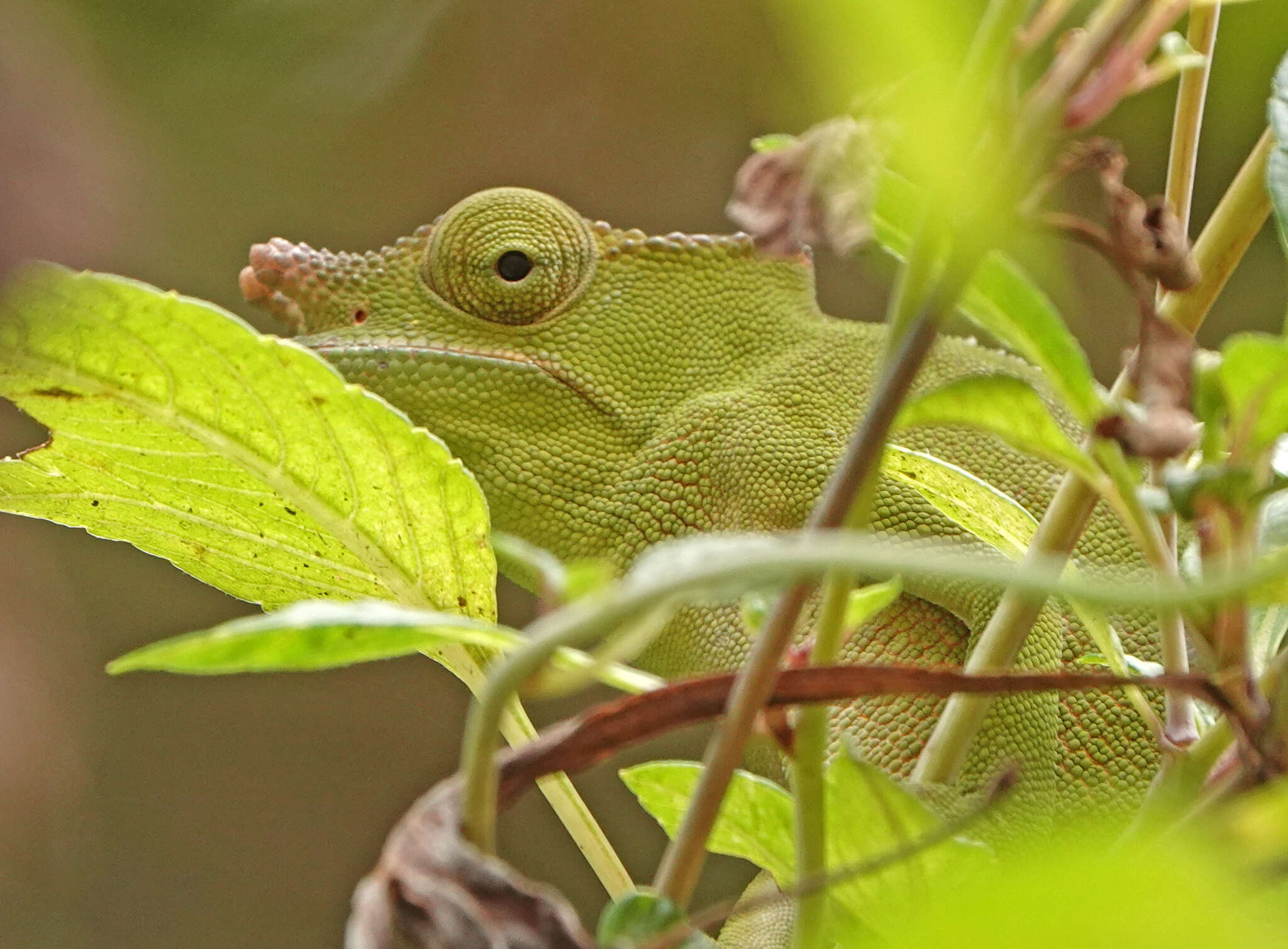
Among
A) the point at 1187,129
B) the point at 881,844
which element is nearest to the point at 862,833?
the point at 881,844

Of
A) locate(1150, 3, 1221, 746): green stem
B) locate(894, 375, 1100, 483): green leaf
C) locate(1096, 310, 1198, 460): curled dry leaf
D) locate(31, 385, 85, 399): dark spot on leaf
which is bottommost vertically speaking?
locate(31, 385, 85, 399): dark spot on leaf

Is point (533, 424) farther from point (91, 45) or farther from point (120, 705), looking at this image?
point (91, 45)

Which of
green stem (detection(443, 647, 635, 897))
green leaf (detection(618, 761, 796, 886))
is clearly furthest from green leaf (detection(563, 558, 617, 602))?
green stem (detection(443, 647, 635, 897))

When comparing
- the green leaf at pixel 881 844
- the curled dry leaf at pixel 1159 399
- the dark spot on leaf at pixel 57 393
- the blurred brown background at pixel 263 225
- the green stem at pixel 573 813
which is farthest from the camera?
the blurred brown background at pixel 263 225

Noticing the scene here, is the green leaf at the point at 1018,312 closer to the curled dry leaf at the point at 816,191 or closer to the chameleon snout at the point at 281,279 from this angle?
the curled dry leaf at the point at 816,191

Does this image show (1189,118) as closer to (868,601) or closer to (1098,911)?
(868,601)

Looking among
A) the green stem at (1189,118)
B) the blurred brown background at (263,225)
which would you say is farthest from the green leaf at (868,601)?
the blurred brown background at (263,225)

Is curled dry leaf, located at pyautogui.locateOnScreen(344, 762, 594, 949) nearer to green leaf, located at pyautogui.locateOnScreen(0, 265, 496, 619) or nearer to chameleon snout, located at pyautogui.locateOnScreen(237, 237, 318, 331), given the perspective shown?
green leaf, located at pyautogui.locateOnScreen(0, 265, 496, 619)
